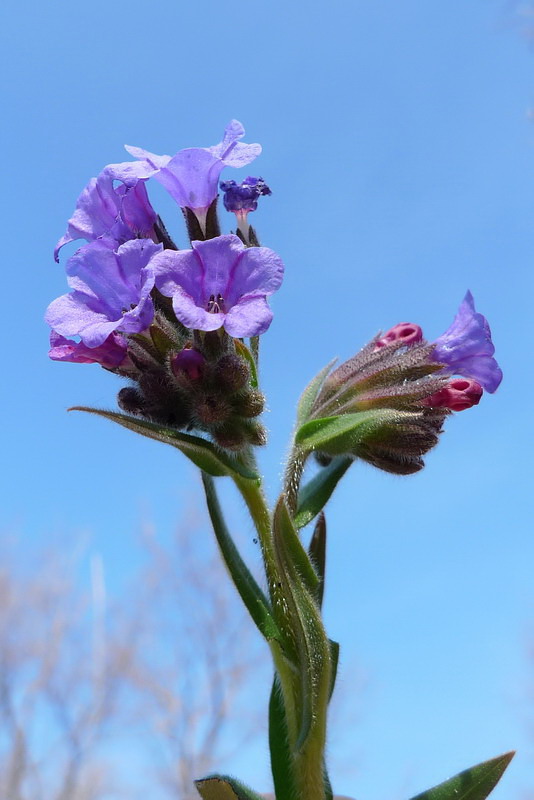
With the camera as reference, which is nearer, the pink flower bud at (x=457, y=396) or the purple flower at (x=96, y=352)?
the purple flower at (x=96, y=352)

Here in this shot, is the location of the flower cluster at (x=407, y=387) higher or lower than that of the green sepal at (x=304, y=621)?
higher

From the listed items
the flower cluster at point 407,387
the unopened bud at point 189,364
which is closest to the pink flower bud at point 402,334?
the flower cluster at point 407,387

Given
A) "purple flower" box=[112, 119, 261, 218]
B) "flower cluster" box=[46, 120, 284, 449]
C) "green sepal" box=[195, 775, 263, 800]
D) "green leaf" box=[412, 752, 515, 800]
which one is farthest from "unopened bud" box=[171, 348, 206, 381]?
"green leaf" box=[412, 752, 515, 800]

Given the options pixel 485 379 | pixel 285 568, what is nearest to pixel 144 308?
pixel 285 568

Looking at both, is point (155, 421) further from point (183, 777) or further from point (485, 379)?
point (183, 777)

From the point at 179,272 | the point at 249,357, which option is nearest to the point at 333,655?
the point at 249,357

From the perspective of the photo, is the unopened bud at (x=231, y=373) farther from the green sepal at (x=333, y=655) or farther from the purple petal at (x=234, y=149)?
the green sepal at (x=333, y=655)
